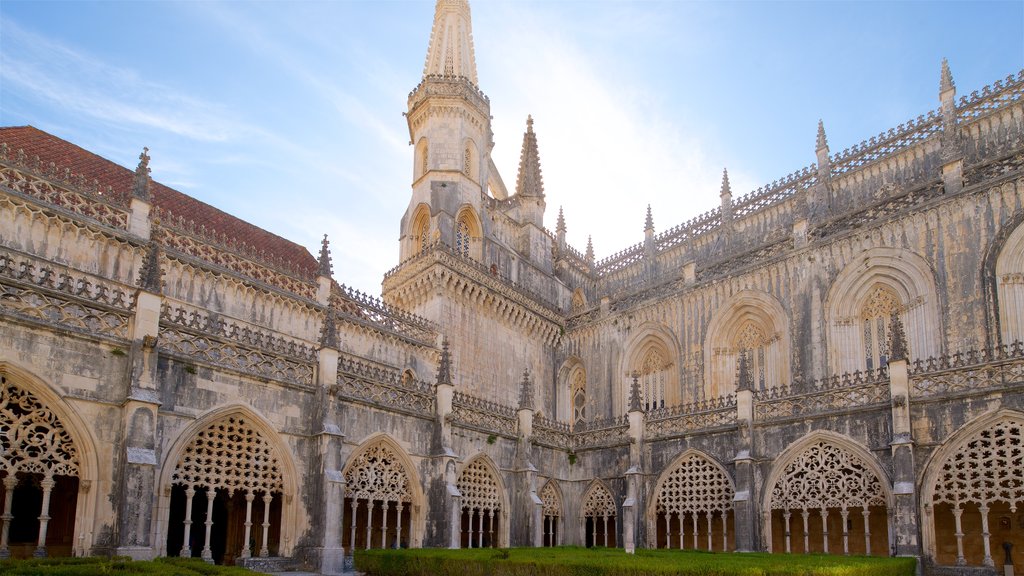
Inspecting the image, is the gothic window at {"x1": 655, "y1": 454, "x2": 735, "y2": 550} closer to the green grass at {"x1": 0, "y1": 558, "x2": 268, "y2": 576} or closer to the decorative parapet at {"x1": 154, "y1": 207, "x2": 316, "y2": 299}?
the decorative parapet at {"x1": 154, "y1": 207, "x2": 316, "y2": 299}

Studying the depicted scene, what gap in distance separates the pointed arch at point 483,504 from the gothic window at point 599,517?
150 inches

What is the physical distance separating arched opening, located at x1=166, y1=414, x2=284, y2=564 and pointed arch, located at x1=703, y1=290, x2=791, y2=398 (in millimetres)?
17120

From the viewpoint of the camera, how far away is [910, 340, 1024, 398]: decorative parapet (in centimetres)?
1708

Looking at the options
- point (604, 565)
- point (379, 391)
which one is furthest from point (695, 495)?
point (604, 565)

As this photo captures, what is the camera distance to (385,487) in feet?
63.9

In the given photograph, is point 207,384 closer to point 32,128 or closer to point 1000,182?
point 32,128

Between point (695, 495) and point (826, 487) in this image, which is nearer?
point (826, 487)

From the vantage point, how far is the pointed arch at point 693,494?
22.2 m

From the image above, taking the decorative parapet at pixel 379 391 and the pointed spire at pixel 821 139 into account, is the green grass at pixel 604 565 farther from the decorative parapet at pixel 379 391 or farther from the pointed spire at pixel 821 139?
the pointed spire at pixel 821 139

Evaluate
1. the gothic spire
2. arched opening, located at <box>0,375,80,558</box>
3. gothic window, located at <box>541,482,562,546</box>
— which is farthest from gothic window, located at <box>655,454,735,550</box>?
the gothic spire

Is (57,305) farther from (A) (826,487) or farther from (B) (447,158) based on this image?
(B) (447,158)

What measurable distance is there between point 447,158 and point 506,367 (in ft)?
31.1

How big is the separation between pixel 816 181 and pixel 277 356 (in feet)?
72.4

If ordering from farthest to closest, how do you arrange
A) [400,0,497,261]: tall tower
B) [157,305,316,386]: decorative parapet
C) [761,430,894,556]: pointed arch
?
[400,0,497,261]: tall tower < [761,430,894,556]: pointed arch < [157,305,316,386]: decorative parapet
